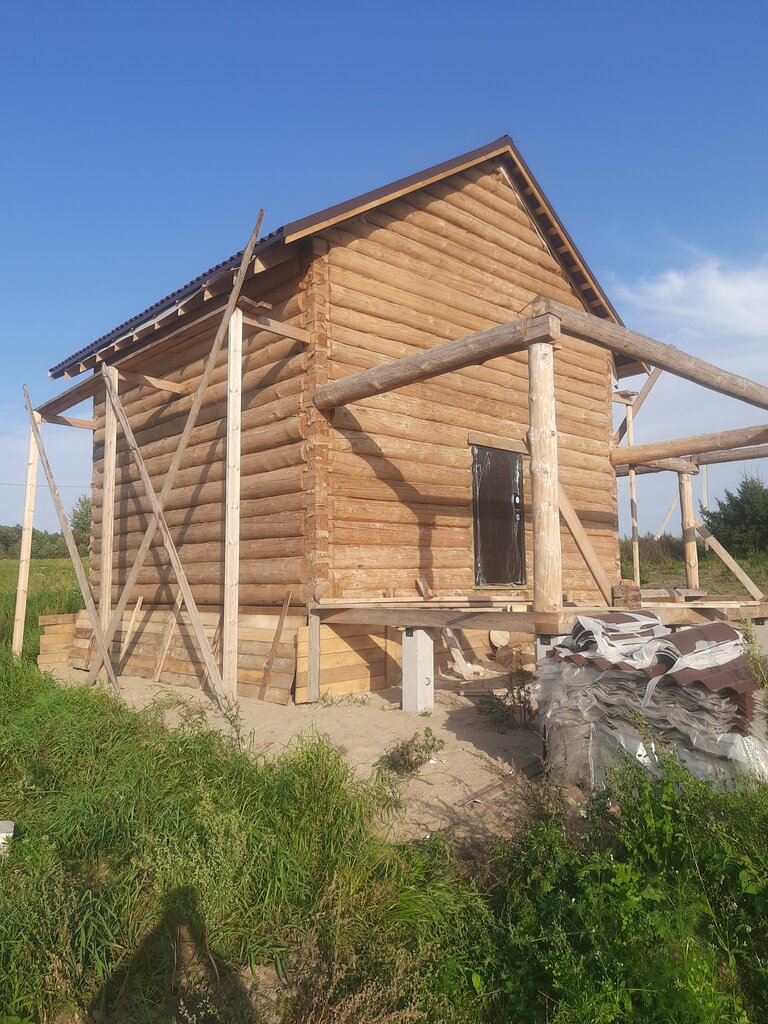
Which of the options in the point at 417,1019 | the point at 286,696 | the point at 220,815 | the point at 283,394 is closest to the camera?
the point at 417,1019

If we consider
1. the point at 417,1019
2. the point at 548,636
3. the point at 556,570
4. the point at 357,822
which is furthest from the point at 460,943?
the point at 556,570

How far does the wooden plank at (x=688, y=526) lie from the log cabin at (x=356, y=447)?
0.13 m

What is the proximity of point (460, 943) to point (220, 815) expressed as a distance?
1.52m

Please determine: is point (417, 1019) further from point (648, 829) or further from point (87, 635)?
point (87, 635)

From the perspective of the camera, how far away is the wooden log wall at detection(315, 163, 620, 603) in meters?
9.17

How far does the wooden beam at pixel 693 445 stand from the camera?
973 centimetres

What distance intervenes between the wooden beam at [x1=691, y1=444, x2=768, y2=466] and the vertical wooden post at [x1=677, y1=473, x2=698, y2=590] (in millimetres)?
355

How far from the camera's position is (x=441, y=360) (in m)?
7.54

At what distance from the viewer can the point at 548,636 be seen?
6.18m

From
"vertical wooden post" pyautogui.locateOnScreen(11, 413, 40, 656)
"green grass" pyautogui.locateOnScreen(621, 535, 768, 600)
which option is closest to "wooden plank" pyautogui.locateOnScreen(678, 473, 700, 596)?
"green grass" pyautogui.locateOnScreen(621, 535, 768, 600)

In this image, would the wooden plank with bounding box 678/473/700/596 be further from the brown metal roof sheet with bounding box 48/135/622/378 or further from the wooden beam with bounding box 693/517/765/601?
the brown metal roof sheet with bounding box 48/135/622/378

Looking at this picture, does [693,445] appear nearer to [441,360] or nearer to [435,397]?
A: [435,397]

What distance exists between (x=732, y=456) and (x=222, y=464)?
829 cm

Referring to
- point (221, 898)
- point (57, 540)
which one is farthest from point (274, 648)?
point (57, 540)
